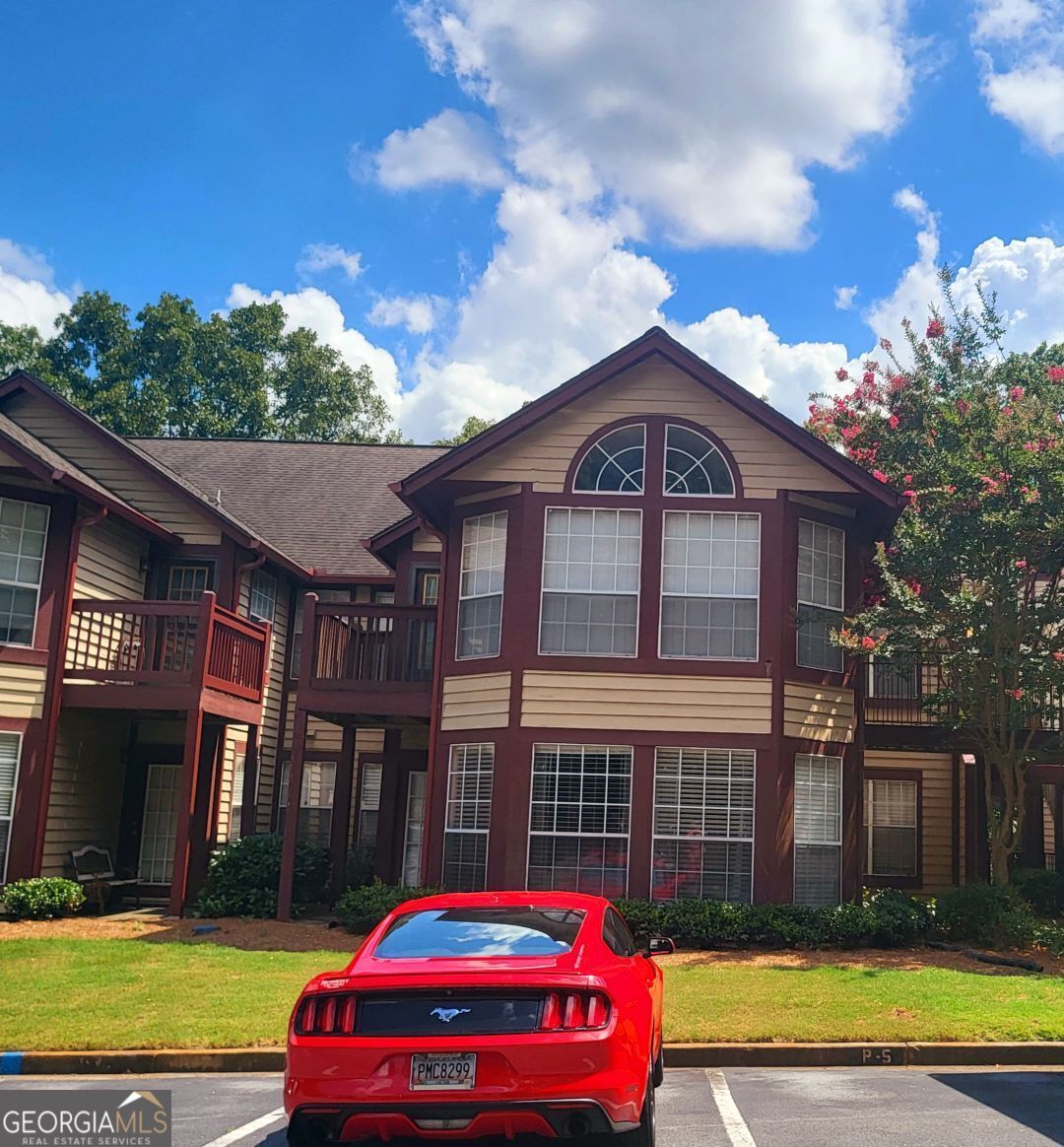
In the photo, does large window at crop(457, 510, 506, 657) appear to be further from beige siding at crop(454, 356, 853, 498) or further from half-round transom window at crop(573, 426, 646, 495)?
half-round transom window at crop(573, 426, 646, 495)

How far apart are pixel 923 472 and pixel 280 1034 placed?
11.9 metres

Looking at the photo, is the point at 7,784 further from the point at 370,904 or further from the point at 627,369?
the point at 627,369

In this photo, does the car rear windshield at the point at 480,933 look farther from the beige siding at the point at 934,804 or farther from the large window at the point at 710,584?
the beige siding at the point at 934,804

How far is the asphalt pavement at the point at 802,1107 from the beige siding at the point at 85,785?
9.71 meters

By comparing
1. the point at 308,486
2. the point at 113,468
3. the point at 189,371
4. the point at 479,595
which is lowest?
the point at 479,595

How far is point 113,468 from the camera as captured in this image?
67.1 feet

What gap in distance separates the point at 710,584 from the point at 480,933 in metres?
10.4

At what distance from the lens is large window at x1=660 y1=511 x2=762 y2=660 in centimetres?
1650

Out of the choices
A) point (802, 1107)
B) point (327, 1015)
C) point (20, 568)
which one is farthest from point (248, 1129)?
point (20, 568)

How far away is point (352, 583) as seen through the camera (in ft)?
72.4

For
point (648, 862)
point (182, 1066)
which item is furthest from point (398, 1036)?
point (648, 862)

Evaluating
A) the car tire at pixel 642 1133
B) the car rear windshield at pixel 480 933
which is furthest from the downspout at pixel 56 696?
the car tire at pixel 642 1133

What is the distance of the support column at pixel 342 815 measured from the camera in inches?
752

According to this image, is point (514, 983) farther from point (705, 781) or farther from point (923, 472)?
point (923, 472)
